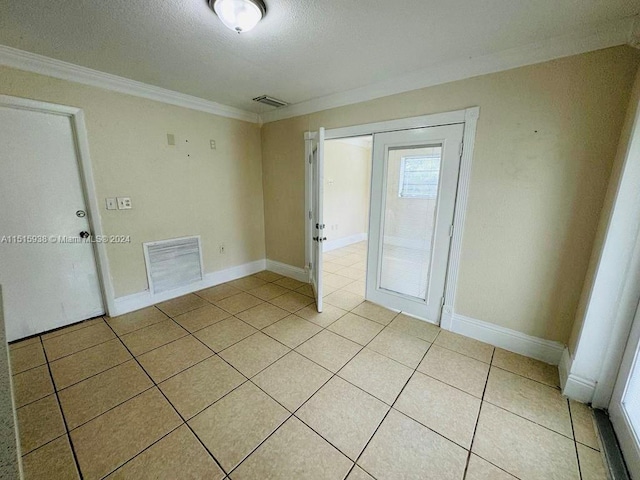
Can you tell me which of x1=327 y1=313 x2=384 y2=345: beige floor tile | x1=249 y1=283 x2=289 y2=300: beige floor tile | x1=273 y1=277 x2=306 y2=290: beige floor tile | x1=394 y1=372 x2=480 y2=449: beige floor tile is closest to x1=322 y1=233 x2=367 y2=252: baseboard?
x1=273 y1=277 x2=306 y2=290: beige floor tile

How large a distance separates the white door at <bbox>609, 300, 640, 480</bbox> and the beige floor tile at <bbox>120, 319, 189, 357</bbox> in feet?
10.2

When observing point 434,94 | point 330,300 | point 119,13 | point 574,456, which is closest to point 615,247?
point 574,456

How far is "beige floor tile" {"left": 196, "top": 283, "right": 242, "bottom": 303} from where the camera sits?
322 cm

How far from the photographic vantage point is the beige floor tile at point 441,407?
1.51 meters

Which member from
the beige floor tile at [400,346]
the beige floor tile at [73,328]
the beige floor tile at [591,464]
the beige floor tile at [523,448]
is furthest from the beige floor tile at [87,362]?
the beige floor tile at [591,464]

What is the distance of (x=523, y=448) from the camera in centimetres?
141

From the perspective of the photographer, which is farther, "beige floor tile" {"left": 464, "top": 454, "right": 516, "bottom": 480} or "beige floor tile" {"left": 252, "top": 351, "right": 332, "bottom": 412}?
"beige floor tile" {"left": 252, "top": 351, "right": 332, "bottom": 412}

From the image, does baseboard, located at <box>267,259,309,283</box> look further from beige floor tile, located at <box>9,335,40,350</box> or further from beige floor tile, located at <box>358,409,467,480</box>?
beige floor tile, located at <box>9,335,40,350</box>

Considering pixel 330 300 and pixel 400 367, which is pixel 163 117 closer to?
pixel 330 300

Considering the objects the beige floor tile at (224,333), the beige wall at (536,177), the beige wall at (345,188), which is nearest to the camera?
the beige wall at (536,177)

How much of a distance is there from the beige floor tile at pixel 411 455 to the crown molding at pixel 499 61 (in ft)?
8.72

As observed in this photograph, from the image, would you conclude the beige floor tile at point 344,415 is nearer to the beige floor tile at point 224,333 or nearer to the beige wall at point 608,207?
the beige floor tile at point 224,333

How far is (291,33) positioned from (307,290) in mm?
2756

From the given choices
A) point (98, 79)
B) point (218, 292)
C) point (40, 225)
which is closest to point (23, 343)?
point (40, 225)
